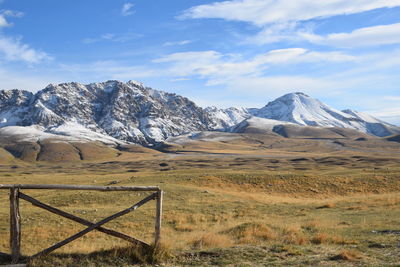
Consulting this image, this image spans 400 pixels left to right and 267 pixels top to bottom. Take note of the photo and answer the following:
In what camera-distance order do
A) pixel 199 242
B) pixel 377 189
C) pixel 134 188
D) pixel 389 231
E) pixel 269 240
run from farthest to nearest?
pixel 377 189, pixel 389 231, pixel 269 240, pixel 199 242, pixel 134 188

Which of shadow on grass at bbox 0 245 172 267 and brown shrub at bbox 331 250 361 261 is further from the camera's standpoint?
brown shrub at bbox 331 250 361 261

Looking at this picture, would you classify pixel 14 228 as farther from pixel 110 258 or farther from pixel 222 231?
pixel 222 231

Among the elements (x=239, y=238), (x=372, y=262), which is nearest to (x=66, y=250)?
(x=239, y=238)

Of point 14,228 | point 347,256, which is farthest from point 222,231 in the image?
point 14,228

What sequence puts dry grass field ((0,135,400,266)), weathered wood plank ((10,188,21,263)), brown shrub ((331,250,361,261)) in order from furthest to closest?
1. brown shrub ((331,250,361,261))
2. dry grass field ((0,135,400,266))
3. weathered wood plank ((10,188,21,263))

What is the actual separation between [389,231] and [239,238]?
781 centimetres

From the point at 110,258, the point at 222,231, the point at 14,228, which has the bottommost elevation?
the point at 222,231

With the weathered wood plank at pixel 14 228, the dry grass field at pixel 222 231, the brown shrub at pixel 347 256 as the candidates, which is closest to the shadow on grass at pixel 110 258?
the dry grass field at pixel 222 231

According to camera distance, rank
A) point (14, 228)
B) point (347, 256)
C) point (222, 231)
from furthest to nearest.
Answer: point (222, 231) < point (347, 256) < point (14, 228)

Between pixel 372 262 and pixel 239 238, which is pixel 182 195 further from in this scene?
pixel 372 262

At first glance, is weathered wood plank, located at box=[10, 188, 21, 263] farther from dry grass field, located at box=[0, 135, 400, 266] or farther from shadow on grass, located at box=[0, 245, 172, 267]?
dry grass field, located at box=[0, 135, 400, 266]

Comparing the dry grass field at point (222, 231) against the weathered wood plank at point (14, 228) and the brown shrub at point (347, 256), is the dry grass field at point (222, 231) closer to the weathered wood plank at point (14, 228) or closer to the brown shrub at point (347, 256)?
the brown shrub at point (347, 256)

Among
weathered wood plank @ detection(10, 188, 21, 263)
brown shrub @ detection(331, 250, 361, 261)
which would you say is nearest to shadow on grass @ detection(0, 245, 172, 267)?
weathered wood plank @ detection(10, 188, 21, 263)

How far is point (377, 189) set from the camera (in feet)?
150
